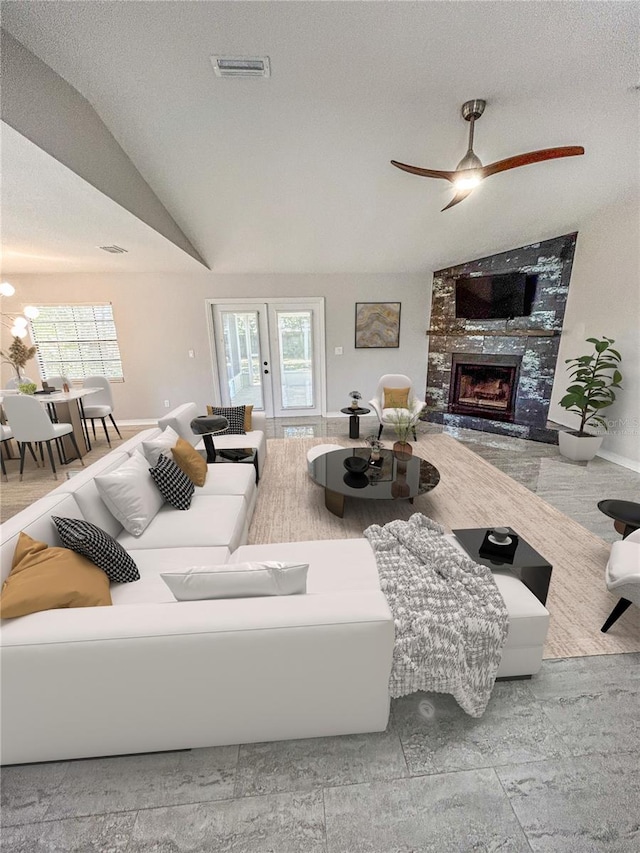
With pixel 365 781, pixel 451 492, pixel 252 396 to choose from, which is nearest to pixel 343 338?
pixel 252 396

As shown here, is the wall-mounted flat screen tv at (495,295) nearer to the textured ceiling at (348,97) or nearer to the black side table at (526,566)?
the textured ceiling at (348,97)

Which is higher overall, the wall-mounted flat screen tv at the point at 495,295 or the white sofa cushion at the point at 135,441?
the wall-mounted flat screen tv at the point at 495,295

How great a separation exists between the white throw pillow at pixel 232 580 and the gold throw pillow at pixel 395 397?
4044mm

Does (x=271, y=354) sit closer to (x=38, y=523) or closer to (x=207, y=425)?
(x=207, y=425)

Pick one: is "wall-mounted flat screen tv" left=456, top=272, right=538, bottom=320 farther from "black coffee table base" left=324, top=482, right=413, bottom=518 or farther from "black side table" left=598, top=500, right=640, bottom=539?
"black coffee table base" left=324, top=482, right=413, bottom=518

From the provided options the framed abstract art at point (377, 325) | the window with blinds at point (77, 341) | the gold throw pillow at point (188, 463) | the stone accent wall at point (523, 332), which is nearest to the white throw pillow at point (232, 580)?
the gold throw pillow at point (188, 463)

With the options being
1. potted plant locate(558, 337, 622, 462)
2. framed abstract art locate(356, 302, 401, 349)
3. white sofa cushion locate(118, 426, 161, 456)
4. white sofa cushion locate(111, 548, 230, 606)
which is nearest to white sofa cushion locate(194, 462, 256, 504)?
white sofa cushion locate(118, 426, 161, 456)

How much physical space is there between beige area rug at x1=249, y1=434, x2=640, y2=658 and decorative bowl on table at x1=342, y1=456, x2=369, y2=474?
1.00ft

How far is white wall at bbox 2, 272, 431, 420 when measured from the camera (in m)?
5.31

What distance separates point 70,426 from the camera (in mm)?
4039

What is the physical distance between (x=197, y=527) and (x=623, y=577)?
7.14ft

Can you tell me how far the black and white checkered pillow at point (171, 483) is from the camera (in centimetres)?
217

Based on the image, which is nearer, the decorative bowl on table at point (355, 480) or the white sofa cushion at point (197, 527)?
the white sofa cushion at point (197, 527)

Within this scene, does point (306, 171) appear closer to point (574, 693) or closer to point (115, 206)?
point (115, 206)
